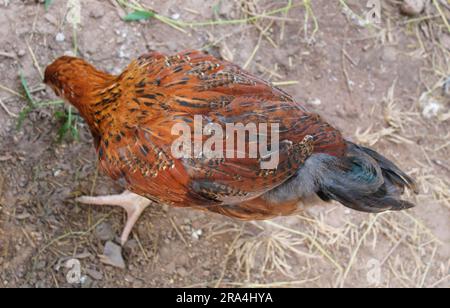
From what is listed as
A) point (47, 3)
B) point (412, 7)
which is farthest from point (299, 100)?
point (47, 3)

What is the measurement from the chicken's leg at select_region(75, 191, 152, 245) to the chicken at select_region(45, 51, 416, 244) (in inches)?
21.3

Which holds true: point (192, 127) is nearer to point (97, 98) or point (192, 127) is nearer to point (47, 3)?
point (97, 98)

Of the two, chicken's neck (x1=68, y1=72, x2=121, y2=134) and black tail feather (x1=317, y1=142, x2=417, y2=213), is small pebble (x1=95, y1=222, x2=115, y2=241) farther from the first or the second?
black tail feather (x1=317, y1=142, x2=417, y2=213)

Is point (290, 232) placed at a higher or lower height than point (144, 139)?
lower

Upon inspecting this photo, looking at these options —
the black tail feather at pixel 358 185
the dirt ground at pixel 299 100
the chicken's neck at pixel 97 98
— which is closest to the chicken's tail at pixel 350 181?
the black tail feather at pixel 358 185

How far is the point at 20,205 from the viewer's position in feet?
9.98

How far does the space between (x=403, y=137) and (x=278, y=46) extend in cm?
109

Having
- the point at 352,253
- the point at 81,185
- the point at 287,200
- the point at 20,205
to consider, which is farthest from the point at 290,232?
the point at 20,205

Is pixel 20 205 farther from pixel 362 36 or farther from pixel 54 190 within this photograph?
pixel 362 36

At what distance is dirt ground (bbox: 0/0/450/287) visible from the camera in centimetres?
310

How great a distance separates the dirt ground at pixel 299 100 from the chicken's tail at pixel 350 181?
2.72 ft

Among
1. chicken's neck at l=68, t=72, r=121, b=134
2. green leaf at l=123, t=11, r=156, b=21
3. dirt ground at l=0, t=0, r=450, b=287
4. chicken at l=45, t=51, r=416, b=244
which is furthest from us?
green leaf at l=123, t=11, r=156, b=21

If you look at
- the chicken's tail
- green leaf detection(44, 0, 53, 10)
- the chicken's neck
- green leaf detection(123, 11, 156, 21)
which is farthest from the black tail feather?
green leaf detection(44, 0, 53, 10)

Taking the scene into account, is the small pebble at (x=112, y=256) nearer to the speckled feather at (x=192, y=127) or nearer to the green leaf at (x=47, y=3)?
the speckled feather at (x=192, y=127)
